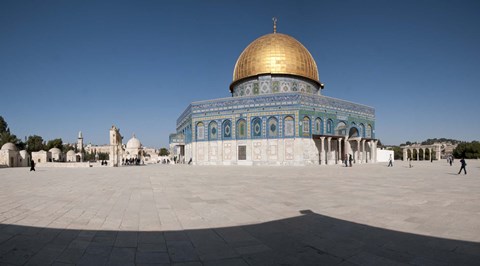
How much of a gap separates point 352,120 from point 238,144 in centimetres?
1509

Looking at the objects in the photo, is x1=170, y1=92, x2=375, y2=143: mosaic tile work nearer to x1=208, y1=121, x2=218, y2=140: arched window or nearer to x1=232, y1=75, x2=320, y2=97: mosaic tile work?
x1=208, y1=121, x2=218, y2=140: arched window

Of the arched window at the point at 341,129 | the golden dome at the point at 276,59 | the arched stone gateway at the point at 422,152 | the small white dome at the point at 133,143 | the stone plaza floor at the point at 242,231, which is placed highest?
the golden dome at the point at 276,59

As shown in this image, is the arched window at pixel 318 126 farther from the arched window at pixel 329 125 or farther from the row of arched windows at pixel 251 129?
the row of arched windows at pixel 251 129

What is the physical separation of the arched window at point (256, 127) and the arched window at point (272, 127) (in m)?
0.97

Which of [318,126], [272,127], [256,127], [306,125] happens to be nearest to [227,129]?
[256,127]

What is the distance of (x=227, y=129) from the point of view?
31516 mm

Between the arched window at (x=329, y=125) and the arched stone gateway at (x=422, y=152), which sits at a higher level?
the arched window at (x=329, y=125)

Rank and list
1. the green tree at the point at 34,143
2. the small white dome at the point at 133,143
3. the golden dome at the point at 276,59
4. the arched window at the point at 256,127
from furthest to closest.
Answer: the small white dome at the point at 133,143
the green tree at the point at 34,143
the golden dome at the point at 276,59
the arched window at the point at 256,127

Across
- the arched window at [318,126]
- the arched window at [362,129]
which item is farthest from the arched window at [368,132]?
the arched window at [318,126]

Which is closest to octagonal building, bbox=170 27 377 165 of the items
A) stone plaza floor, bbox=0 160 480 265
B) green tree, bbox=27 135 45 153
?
stone plaza floor, bbox=0 160 480 265

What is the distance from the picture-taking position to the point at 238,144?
3062 cm

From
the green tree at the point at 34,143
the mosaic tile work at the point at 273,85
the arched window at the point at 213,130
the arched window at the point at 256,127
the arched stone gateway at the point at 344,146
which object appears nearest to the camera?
the arched window at the point at 256,127

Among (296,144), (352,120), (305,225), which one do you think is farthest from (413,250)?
(352,120)

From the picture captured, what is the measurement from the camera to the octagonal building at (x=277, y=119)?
28797 mm
